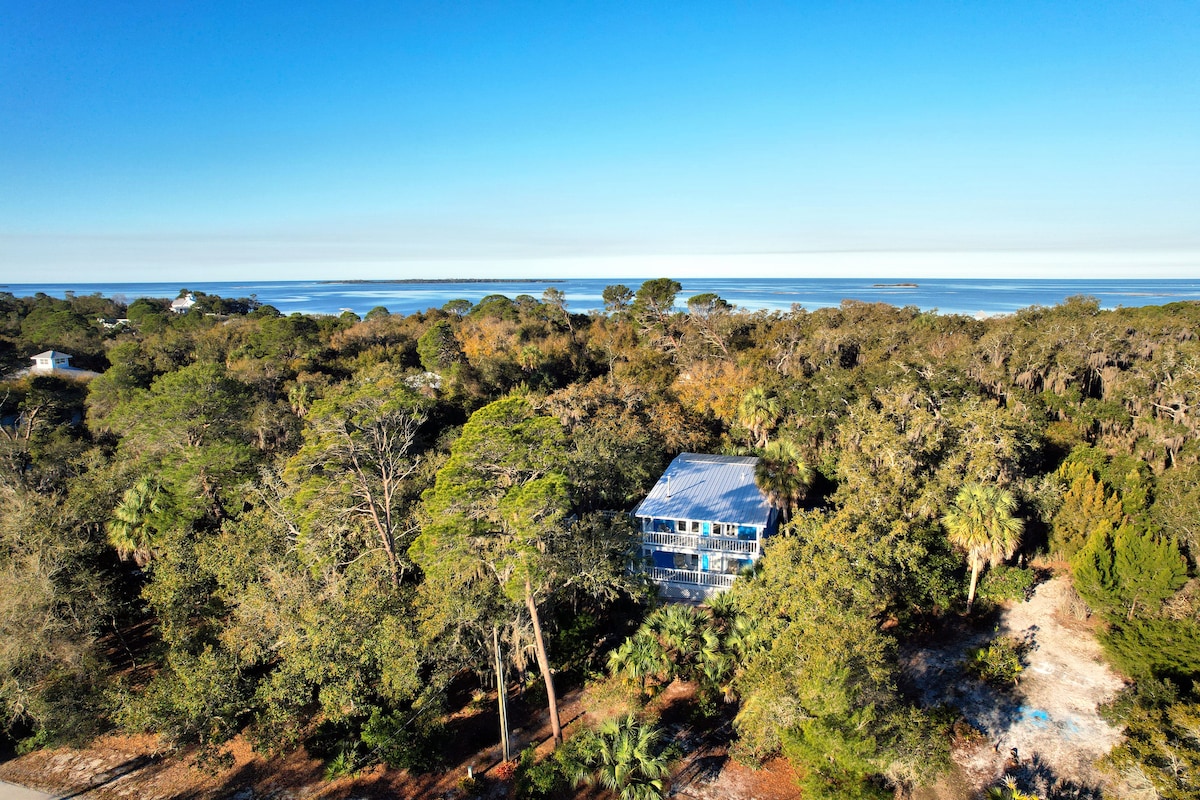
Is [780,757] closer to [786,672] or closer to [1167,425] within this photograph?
[786,672]

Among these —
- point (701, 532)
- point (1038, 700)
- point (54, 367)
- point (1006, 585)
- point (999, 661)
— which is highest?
point (54, 367)

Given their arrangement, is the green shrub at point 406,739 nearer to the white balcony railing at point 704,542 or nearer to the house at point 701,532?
the house at point 701,532

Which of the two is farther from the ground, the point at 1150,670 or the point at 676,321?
the point at 676,321

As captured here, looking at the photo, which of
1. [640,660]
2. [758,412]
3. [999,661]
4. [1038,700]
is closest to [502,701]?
[640,660]

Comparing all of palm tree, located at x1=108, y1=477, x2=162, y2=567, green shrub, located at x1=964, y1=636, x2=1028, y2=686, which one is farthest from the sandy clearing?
palm tree, located at x1=108, y1=477, x2=162, y2=567

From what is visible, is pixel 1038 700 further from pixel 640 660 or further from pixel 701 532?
pixel 640 660

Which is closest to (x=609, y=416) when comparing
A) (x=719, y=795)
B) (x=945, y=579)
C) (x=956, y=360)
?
(x=945, y=579)
